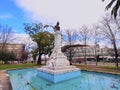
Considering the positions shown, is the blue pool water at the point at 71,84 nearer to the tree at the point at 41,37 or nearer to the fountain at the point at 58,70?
the fountain at the point at 58,70

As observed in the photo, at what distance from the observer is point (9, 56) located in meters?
38.9

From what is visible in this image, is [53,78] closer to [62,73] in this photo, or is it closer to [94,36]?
[62,73]

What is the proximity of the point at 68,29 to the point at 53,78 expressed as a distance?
2729 centimetres

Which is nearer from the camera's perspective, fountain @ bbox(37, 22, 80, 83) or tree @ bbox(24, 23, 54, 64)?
fountain @ bbox(37, 22, 80, 83)

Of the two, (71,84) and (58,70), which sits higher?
(58,70)

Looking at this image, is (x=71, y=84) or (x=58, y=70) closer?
(x=71, y=84)

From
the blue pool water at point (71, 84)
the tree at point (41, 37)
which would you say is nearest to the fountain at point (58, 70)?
the blue pool water at point (71, 84)

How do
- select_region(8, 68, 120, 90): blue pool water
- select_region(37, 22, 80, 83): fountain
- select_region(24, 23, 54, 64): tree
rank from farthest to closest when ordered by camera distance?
select_region(24, 23, 54, 64): tree < select_region(37, 22, 80, 83): fountain < select_region(8, 68, 120, 90): blue pool water

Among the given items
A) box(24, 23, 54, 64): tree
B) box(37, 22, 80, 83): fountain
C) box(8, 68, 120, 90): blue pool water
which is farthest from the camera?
box(24, 23, 54, 64): tree

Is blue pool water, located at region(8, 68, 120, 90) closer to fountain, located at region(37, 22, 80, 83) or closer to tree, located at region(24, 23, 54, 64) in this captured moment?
fountain, located at region(37, 22, 80, 83)

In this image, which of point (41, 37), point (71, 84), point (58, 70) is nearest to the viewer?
point (71, 84)

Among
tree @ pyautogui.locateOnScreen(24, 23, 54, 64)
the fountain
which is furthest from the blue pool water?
tree @ pyautogui.locateOnScreen(24, 23, 54, 64)

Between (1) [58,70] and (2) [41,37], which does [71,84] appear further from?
(2) [41,37]

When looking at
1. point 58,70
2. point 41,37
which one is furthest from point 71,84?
point 41,37
